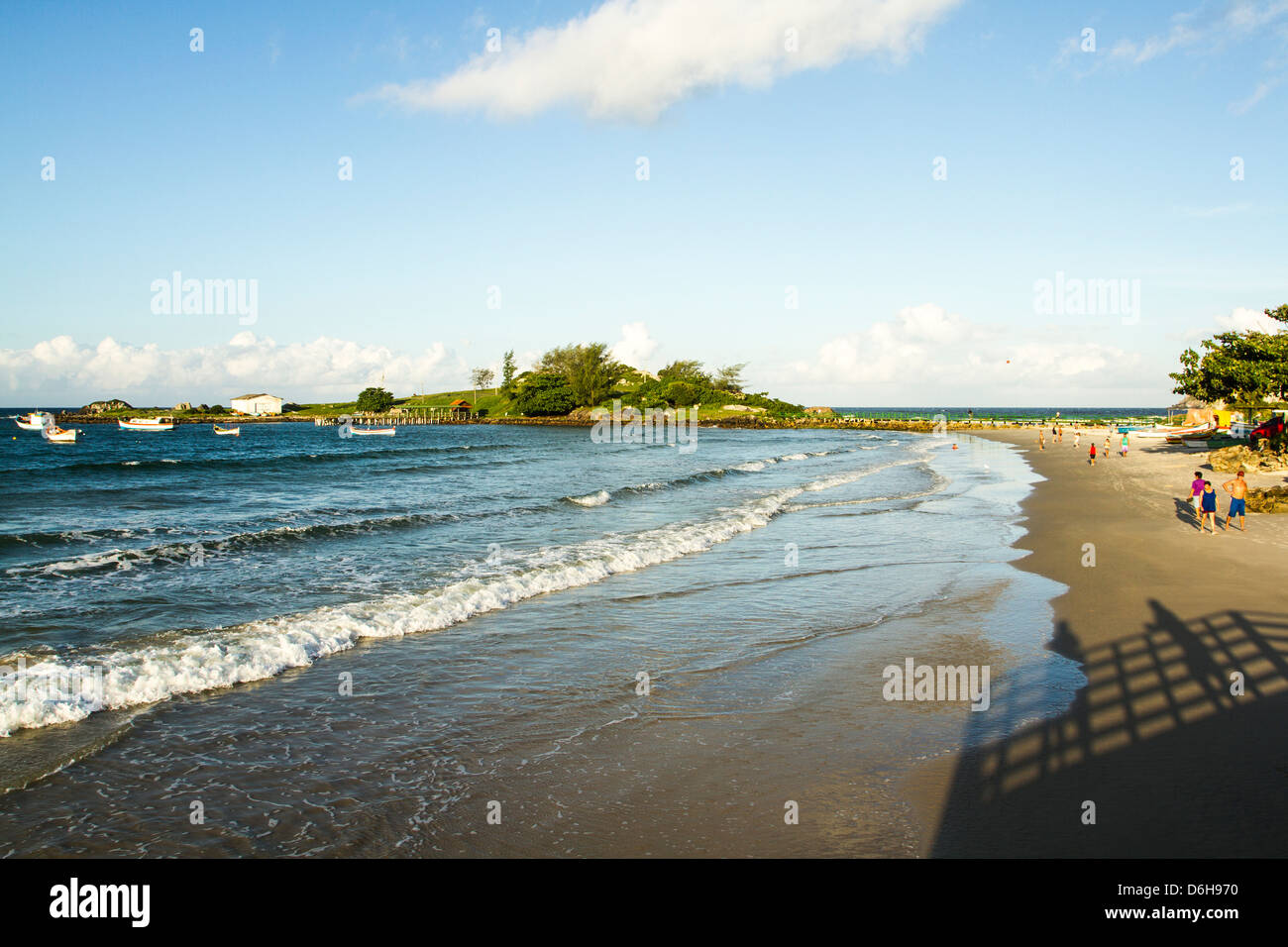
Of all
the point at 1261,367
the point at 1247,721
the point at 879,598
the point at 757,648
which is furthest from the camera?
the point at 1261,367

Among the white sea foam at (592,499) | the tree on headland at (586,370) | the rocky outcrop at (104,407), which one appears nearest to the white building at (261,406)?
the rocky outcrop at (104,407)

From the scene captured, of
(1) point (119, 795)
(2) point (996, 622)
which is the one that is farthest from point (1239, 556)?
(1) point (119, 795)

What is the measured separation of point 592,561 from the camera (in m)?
15.9

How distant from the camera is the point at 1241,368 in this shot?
3209cm

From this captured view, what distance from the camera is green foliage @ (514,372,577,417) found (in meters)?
135

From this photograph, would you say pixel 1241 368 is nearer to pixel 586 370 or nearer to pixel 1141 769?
pixel 1141 769

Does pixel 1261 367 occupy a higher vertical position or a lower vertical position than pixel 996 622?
higher

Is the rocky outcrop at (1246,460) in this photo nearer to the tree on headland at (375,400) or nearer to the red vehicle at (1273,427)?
the red vehicle at (1273,427)

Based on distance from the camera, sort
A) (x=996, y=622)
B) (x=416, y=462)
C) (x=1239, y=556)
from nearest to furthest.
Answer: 1. (x=996, y=622)
2. (x=1239, y=556)
3. (x=416, y=462)

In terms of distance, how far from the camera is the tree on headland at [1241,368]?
3116 centimetres

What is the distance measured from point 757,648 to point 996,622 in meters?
4.01

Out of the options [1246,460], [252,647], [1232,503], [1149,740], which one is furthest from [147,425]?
[1149,740]
